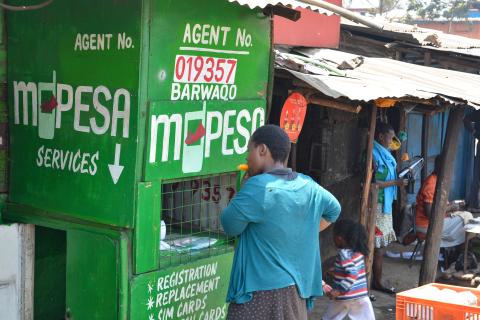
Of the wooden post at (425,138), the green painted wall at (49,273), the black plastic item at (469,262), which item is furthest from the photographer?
the wooden post at (425,138)

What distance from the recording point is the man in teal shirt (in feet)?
11.3

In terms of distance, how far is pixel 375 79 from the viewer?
650 cm

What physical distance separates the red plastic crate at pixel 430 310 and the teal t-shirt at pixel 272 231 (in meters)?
Result: 1.29

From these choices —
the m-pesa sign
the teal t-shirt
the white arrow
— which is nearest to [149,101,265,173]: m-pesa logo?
the m-pesa sign

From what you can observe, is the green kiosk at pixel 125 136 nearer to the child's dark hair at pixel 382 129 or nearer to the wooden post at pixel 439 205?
the child's dark hair at pixel 382 129

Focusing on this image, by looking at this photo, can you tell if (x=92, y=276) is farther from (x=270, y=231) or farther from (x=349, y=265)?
(x=349, y=265)

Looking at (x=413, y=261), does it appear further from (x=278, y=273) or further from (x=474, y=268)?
(x=278, y=273)

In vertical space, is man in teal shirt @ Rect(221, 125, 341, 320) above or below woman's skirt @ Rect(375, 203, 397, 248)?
above

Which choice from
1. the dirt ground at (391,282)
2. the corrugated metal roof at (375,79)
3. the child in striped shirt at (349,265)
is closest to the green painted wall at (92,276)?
the child in striped shirt at (349,265)

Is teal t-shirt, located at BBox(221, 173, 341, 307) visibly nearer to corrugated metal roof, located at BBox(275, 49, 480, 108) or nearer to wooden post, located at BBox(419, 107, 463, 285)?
corrugated metal roof, located at BBox(275, 49, 480, 108)

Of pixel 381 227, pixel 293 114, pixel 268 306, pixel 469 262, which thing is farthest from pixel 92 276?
pixel 469 262

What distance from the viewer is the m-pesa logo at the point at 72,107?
4.06 m

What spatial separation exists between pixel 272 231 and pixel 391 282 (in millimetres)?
4799

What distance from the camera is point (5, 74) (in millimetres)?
4469
